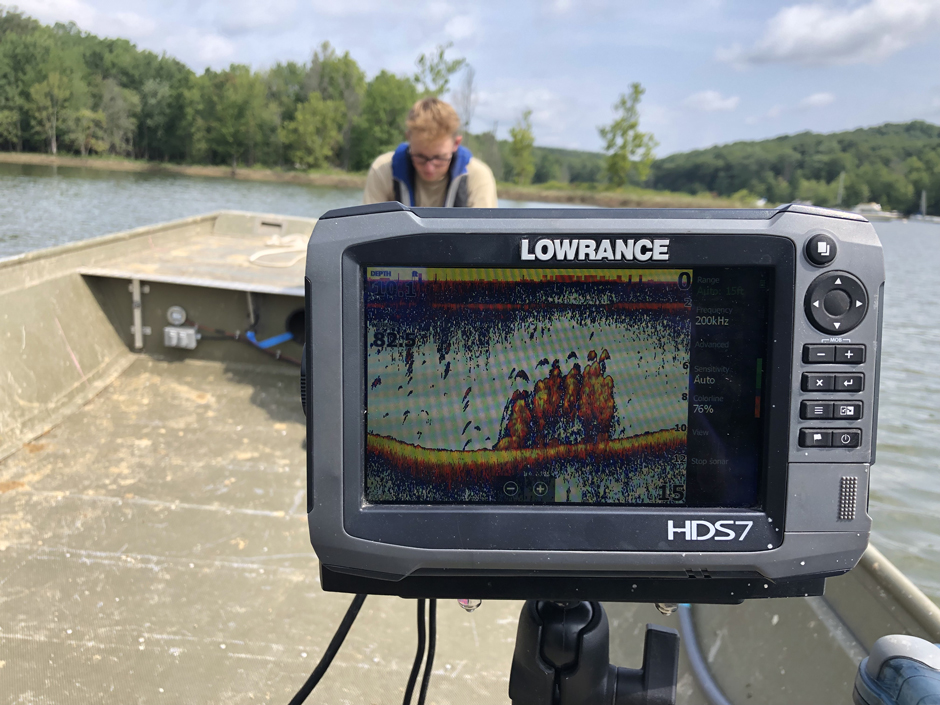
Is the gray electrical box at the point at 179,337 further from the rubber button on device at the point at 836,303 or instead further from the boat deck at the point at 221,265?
the rubber button on device at the point at 836,303

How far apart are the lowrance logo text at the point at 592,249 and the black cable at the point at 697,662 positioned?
1551 mm

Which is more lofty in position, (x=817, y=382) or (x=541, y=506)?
(x=817, y=382)

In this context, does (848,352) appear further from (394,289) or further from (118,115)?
(118,115)

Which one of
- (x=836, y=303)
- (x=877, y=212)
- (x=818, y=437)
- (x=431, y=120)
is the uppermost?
(x=877, y=212)

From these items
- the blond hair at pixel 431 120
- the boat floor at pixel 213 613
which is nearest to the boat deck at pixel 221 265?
the boat floor at pixel 213 613

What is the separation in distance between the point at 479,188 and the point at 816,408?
7.50 feet

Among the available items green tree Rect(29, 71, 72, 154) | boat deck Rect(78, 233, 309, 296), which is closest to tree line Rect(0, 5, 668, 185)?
green tree Rect(29, 71, 72, 154)

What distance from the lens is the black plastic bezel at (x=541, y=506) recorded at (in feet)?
2.52

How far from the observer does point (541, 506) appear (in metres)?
0.80

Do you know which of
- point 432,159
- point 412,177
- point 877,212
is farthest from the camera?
point 877,212

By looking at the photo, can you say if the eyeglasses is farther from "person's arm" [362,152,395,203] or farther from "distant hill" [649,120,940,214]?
"distant hill" [649,120,940,214]

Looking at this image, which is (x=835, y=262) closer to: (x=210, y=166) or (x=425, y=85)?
(x=425, y=85)

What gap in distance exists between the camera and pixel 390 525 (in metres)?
0.79

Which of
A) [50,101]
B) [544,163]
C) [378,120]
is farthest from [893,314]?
[544,163]
